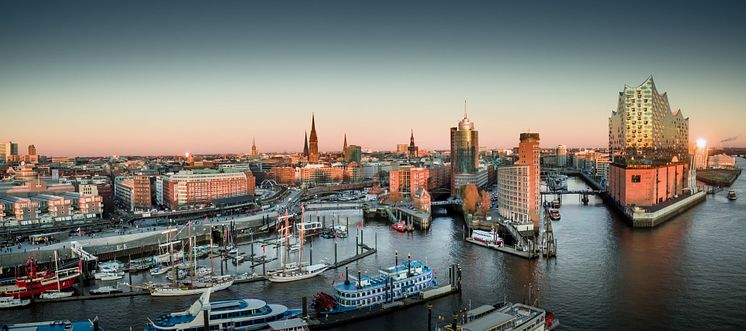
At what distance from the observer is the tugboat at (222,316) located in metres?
15.6

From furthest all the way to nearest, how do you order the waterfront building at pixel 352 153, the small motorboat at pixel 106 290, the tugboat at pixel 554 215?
the waterfront building at pixel 352 153, the tugboat at pixel 554 215, the small motorboat at pixel 106 290

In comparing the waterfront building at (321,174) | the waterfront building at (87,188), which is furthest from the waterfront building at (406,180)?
the waterfront building at (87,188)

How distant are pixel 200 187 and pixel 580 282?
1429 inches

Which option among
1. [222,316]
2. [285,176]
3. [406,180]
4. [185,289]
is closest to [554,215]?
[406,180]

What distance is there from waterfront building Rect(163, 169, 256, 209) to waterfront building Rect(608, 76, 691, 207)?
35204 mm

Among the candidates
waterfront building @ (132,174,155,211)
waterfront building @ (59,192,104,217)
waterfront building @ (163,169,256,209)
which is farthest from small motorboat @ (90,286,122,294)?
waterfront building @ (132,174,155,211)

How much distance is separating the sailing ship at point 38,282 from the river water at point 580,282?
1.16 metres

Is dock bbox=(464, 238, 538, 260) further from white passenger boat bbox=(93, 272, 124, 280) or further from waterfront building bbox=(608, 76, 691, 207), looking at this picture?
white passenger boat bbox=(93, 272, 124, 280)

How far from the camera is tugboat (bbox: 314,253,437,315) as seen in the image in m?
18.4

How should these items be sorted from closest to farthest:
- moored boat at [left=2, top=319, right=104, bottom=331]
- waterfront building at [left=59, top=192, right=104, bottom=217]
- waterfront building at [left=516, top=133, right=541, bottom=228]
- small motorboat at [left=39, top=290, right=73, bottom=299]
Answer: moored boat at [left=2, top=319, right=104, bottom=331], small motorboat at [left=39, top=290, right=73, bottom=299], waterfront building at [left=516, top=133, right=541, bottom=228], waterfront building at [left=59, top=192, right=104, bottom=217]

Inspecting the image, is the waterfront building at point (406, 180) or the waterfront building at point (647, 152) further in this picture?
the waterfront building at point (406, 180)

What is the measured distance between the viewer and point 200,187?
48.6 m

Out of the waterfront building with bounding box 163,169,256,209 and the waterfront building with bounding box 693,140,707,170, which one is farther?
the waterfront building with bounding box 693,140,707,170

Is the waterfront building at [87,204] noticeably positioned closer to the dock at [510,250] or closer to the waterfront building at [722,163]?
the dock at [510,250]
